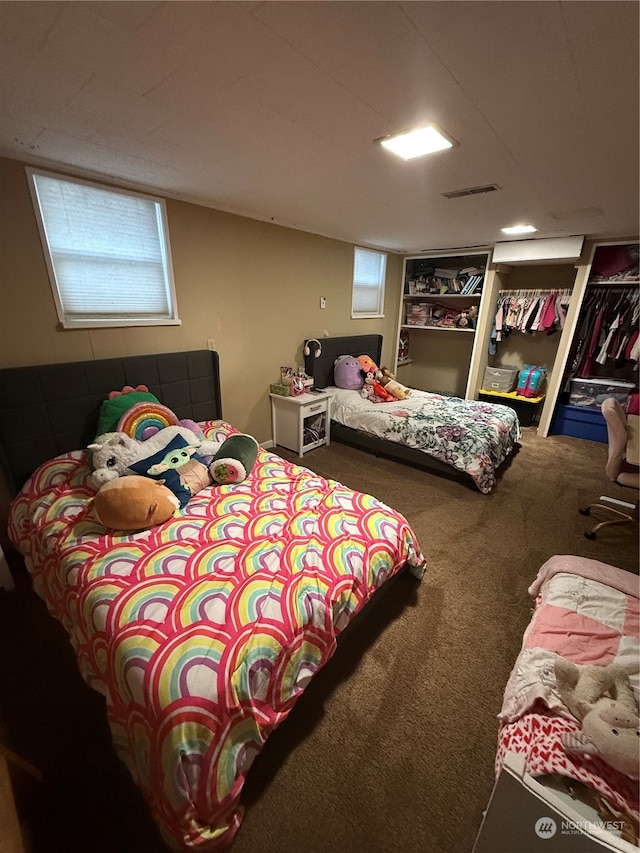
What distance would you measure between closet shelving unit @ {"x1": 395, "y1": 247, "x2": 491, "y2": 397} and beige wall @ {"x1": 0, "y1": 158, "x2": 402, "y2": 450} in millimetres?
1267

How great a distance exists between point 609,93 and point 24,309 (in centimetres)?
292

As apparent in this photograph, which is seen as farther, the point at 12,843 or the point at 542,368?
the point at 542,368

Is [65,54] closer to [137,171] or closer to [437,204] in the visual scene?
[137,171]

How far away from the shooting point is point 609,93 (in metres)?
1.17

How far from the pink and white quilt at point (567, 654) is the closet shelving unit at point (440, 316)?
142 inches

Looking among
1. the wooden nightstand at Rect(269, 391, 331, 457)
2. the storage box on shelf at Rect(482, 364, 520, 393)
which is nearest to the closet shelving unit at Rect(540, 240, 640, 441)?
the storage box on shelf at Rect(482, 364, 520, 393)

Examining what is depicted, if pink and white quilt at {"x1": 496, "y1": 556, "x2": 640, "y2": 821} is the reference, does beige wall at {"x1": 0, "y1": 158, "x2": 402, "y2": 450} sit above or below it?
above

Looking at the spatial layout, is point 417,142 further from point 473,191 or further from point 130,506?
point 130,506

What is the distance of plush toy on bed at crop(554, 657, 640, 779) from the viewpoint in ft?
2.67

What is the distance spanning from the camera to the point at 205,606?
119 cm

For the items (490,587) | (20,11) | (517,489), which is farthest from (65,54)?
(517,489)

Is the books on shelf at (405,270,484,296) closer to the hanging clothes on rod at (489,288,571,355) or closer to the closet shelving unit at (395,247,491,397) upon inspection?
the closet shelving unit at (395,247,491,397)

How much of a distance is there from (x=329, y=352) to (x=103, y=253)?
7.68 feet

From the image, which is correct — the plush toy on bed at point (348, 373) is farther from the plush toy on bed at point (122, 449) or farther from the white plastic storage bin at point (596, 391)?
the white plastic storage bin at point (596, 391)
